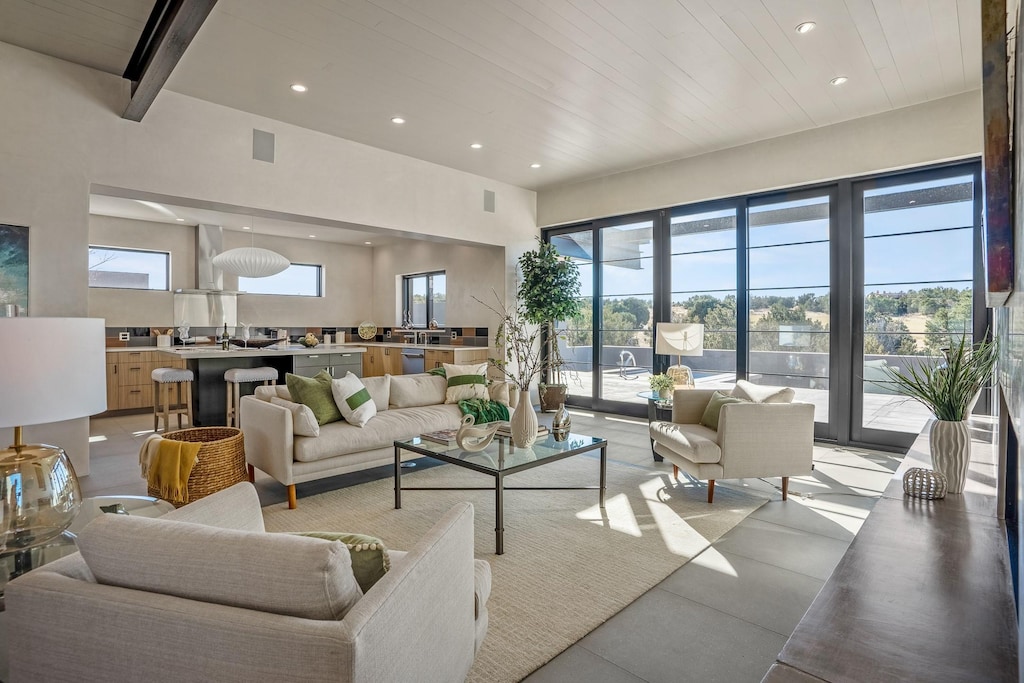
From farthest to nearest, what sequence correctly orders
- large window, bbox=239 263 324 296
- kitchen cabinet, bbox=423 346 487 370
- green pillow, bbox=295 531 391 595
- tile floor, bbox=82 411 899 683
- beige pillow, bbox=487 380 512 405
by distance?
1. large window, bbox=239 263 324 296
2. kitchen cabinet, bbox=423 346 487 370
3. beige pillow, bbox=487 380 512 405
4. tile floor, bbox=82 411 899 683
5. green pillow, bbox=295 531 391 595

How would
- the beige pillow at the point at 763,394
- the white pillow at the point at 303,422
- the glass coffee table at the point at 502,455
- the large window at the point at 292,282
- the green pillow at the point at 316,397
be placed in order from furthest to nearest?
the large window at the point at 292,282 → the green pillow at the point at 316,397 → the beige pillow at the point at 763,394 → the white pillow at the point at 303,422 → the glass coffee table at the point at 502,455

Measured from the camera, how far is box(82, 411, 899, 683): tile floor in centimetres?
192

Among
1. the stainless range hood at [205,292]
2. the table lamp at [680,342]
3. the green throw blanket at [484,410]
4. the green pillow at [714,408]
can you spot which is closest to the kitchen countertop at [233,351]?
the stainless range hood at [205,292]

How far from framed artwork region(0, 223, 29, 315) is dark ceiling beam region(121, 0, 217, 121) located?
3.80 feet

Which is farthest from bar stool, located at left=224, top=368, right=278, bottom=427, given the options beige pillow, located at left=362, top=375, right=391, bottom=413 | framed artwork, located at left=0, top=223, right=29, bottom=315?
framed artwork, located at left=0, top=223, right=29, bottom=315

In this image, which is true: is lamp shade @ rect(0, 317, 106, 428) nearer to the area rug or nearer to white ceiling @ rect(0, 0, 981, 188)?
the area rug

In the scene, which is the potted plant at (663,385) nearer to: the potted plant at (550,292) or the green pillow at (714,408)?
the green pillow at (714,408)

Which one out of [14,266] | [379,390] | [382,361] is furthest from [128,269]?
[379,390]

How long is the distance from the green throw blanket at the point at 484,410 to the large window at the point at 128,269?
6201 mm

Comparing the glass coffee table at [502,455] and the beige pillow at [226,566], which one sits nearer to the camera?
the beige pillow at [226,566]

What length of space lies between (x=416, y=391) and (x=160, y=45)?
3.09m

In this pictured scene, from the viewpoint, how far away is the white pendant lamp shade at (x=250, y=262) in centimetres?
643

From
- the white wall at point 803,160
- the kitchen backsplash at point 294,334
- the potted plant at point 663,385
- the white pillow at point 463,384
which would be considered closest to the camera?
the white wall at point 803,160

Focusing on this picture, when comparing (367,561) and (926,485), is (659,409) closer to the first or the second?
(926,485)
